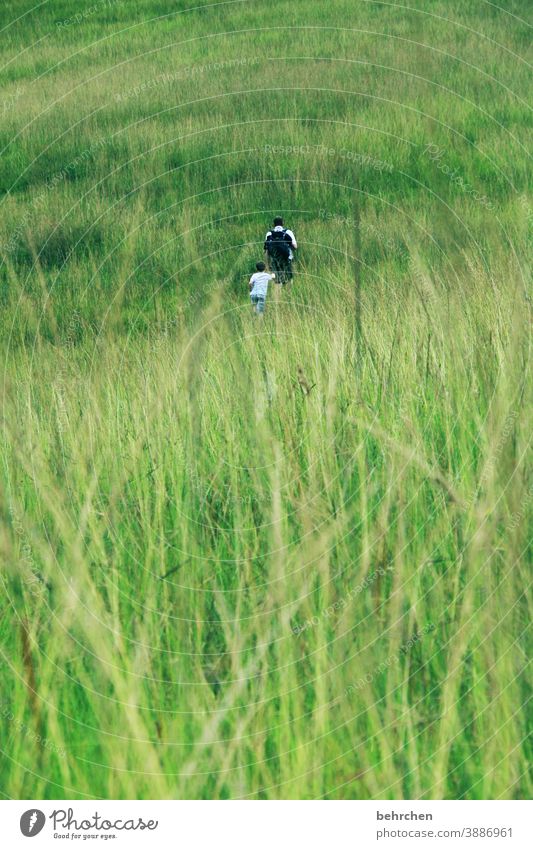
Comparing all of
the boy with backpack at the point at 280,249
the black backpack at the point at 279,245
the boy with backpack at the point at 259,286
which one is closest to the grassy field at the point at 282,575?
the boy with backpack at the point at 259,286

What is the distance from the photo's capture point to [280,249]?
12016mm

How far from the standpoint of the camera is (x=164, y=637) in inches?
88.1

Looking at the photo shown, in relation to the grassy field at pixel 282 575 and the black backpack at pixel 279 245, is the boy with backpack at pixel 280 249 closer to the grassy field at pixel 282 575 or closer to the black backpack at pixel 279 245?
the black backpack at pixel 279 245

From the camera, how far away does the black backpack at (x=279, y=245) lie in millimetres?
11588

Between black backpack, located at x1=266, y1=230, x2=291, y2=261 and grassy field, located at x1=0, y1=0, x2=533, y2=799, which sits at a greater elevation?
black backpack, located at x1=266, y1=230, x2=291, y2=261

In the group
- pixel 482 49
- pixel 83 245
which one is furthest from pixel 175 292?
pixel 482 49

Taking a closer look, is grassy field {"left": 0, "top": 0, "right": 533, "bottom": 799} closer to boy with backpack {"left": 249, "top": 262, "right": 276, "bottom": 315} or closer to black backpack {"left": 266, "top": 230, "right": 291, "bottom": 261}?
boy with backpack {"left": 249, "top": 262, "right": 276, "bottom": 315}

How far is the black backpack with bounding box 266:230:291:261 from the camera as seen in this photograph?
38.0 feet

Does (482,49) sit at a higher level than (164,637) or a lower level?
higher

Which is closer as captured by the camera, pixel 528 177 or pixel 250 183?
pixel 528 177

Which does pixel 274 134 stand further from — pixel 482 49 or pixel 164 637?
pixel 164 637

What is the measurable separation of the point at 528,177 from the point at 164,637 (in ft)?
42.2

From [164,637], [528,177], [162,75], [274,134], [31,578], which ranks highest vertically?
[162,75]

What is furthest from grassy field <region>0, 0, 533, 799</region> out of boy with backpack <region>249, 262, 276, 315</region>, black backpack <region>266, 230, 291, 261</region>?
black backpack <region>266, 230, 291, 261</region>
